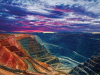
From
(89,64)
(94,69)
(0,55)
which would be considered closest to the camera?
(0,55)

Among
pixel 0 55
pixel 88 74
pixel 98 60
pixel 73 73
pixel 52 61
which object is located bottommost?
pixel 52 61

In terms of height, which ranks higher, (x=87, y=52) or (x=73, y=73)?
(x=73, y=73)

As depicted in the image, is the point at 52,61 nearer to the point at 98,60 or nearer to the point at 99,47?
the point at 98,60

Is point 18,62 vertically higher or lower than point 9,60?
lower

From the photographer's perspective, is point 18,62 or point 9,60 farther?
point 18,62

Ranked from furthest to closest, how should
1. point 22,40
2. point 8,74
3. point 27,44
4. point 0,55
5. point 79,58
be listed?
point 79,58
point 22,40
point 27,44
point 0,55
point 8,74

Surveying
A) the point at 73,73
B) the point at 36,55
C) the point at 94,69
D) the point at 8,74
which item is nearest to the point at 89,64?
the point at 94,69

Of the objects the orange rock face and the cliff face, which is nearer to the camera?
the cliff face

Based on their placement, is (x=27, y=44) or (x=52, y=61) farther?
(x=27, y=44)

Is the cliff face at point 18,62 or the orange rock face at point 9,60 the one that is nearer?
the cliff face at point 18,62
